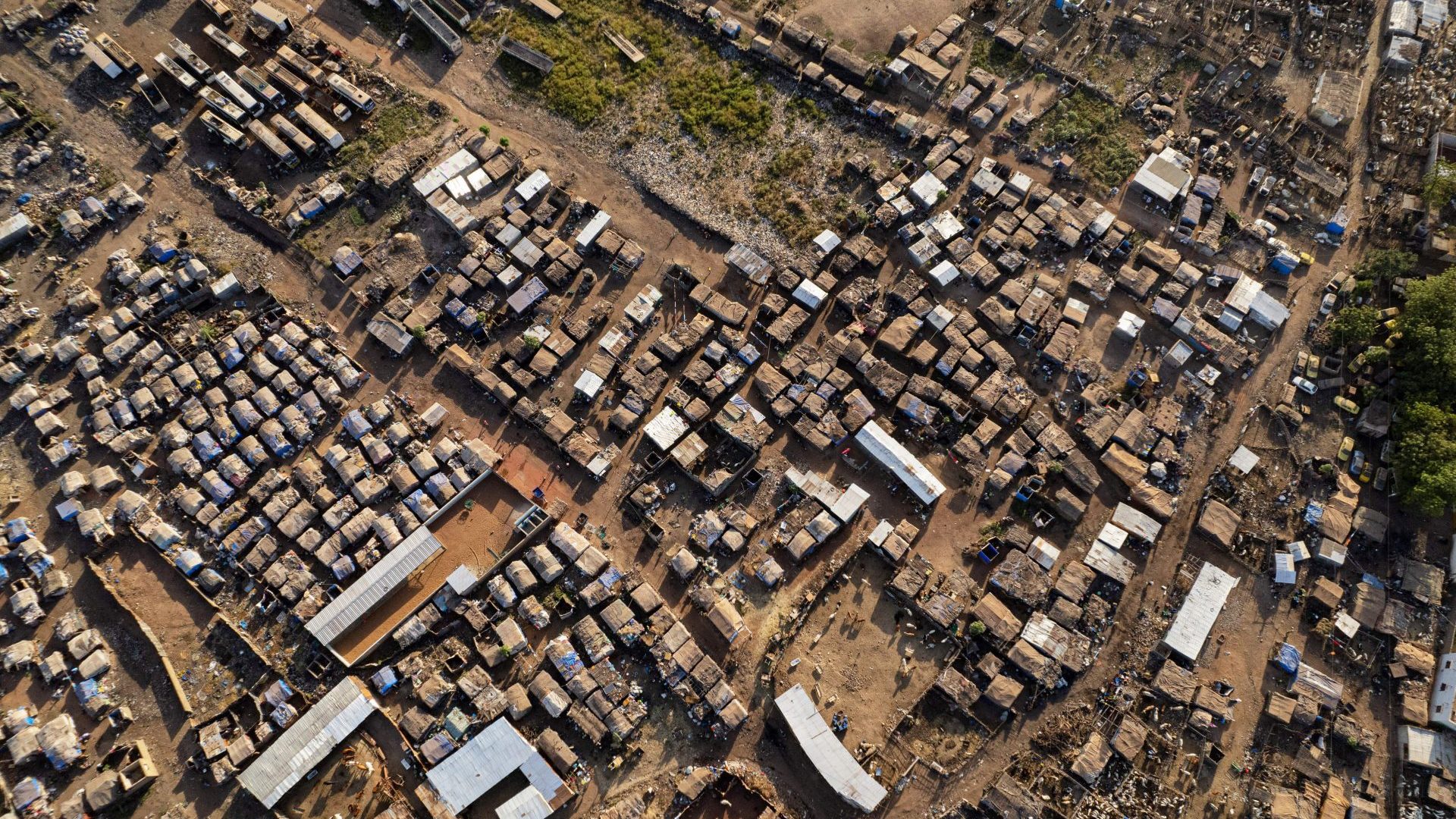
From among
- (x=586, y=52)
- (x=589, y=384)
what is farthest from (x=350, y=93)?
(x=589, y=384)

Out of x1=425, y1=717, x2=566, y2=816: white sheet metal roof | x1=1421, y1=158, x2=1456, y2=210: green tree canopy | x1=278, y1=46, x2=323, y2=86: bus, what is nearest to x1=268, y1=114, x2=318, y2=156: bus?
x1=278, y1=46, x2=323, y2=86: bus

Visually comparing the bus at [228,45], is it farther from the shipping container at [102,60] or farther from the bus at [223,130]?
the shipping container at [102,60]

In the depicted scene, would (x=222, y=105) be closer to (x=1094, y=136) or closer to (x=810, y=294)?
(x=810, y=294)

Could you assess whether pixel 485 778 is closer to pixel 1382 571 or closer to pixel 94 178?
pixel 94 178

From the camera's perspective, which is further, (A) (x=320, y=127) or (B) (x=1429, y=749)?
(A) (x=320, y=127)

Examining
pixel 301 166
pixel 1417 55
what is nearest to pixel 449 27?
pixel 301 166

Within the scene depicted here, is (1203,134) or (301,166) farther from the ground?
(1203,134)
